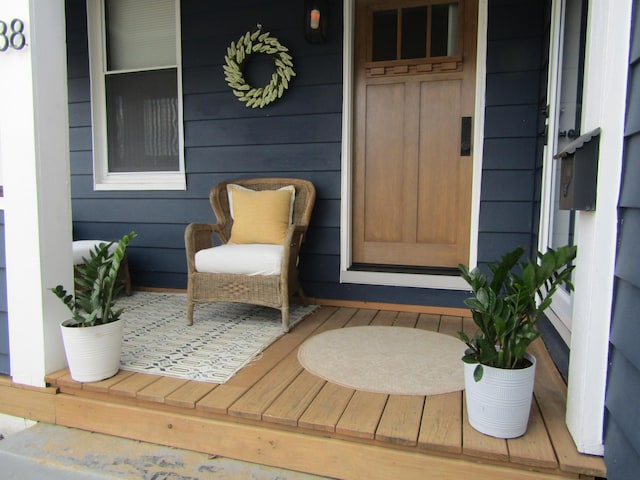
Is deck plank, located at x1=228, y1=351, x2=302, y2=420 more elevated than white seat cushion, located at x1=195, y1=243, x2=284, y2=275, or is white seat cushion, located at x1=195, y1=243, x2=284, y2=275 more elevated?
white seat cushion, located at x1=195, y1=243, x2=284, y2=275

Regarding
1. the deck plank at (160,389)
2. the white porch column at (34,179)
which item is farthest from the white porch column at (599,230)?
the white porch column at (34,179)

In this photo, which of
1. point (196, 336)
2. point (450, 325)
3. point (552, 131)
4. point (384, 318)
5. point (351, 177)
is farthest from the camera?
point (351, 177)

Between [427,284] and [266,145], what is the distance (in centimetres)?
148

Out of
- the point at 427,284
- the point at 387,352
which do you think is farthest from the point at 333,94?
the point at 387,352

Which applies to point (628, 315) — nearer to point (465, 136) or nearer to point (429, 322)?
point (429, 322)

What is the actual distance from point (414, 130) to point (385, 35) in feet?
2.15

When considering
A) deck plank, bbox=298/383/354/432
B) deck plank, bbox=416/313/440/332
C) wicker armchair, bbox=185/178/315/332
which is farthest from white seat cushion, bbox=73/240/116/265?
deck plank, bbox=416/313/440/332

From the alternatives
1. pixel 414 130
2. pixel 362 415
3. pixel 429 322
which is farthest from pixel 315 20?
pixel 362 415

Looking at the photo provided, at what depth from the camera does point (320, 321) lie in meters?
2.65

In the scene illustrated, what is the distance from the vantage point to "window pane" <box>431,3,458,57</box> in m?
2.74

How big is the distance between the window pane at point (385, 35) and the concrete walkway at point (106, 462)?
2524mm

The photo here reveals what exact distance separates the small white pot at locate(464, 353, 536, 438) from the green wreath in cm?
232

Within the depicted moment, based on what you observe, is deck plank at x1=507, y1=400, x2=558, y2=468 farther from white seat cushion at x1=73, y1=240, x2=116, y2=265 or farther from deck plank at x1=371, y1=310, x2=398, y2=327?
white seat cushion at x1=73, y1=240, x2=116, y2=265

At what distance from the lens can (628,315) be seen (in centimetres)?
108
